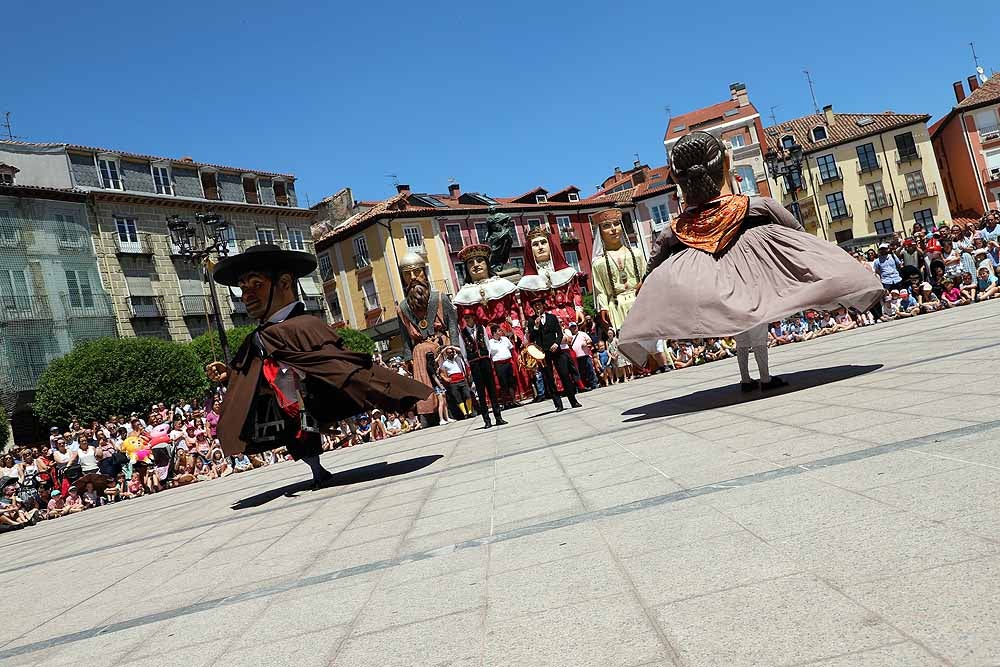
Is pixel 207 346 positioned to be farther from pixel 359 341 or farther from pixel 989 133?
pixel 989 133

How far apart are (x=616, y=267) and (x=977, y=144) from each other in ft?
170

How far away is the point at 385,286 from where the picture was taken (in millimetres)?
51750

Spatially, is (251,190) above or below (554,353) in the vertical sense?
above

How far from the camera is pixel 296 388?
7684 millimetres

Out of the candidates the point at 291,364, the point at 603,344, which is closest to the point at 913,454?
the point at 291,364

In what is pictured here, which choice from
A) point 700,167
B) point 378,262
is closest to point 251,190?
point 378,262

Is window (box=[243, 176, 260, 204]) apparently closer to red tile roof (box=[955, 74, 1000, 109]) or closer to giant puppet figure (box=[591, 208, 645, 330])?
giant puppet figure (box=[591, 208, 645, 330])

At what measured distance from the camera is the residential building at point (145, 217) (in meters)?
42.4

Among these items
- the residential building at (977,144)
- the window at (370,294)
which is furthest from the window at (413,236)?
the residential building at (977,144)

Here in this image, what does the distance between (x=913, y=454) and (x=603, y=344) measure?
502 inches

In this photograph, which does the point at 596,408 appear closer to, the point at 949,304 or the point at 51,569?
the point at 51,569

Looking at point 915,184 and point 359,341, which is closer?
point 359,341

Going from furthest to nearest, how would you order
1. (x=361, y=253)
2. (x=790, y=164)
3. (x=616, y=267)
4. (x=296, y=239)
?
1. (x=296, y=239)
2. (x=361, y=253)
3. (x=790, y=164)
4. (x=616, y=267)

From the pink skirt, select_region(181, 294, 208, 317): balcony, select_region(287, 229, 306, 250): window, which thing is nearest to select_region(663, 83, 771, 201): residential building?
select_region(287, 229, 306, 250): window
